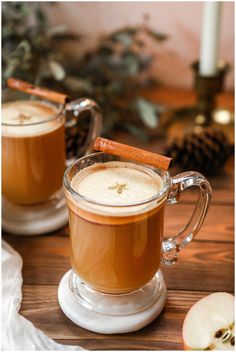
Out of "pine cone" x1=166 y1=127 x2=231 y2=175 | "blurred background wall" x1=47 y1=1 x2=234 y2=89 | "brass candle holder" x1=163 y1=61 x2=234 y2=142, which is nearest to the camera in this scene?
"pine cone" x1=166 y1=127 x2=231 y2=175

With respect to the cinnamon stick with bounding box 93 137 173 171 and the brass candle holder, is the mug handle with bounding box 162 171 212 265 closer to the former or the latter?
the cinnamon stick with bounding box 93 137 173 171

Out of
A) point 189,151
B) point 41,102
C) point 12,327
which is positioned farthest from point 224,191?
point 12,327

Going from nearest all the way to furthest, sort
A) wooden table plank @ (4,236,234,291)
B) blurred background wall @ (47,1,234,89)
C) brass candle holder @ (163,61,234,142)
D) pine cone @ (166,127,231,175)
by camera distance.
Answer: wooden table plank @ (4,236,234,291), pine cone @ (166,127,231,175), brass candle holder @ (163,61,234,142), blurred background wall @ (47,1,234,89)

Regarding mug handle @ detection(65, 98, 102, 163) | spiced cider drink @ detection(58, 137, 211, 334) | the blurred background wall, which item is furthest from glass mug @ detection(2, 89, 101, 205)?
the blurred background wall

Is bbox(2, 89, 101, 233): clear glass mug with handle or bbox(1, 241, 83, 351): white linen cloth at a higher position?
bbox(2, 89, 101, 233): clear glass mug with handle

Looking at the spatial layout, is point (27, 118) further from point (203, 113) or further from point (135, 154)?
point (203, 113)

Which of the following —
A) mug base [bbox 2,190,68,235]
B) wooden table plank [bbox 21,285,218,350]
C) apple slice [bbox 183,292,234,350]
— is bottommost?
wooden table plank [bbox 21,285,218,350]

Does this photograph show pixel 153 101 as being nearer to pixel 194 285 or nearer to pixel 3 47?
pixel 3 47

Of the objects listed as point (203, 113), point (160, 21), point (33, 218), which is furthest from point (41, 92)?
point (160, 21)

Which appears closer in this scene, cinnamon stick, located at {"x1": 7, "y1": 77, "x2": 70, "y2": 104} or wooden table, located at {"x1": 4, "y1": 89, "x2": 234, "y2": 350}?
wooden table, located at {"x1": 4, "y1": 89, "x2": 234, "y2": 350}
